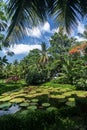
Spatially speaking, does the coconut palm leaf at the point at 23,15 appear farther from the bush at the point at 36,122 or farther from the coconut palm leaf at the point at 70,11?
the bush at the point at 36,122

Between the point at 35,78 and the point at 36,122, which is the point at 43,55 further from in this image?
the point at 36,122

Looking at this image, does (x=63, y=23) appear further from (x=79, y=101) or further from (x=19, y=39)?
(x=79, y=101)

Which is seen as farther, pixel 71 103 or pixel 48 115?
pixel 71 103

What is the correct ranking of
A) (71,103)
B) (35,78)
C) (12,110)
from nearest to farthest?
(12,110)
(71,103)
(35,78)

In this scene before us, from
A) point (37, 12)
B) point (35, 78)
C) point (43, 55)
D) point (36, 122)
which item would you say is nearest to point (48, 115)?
point (36, 122)

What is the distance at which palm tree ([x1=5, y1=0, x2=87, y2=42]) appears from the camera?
7409mm

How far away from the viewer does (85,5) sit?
7.66m

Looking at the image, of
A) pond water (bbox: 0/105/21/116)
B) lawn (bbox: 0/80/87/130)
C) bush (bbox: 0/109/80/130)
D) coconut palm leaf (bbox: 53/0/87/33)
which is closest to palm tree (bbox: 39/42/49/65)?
lawn (bbox: 0/80/87/130)

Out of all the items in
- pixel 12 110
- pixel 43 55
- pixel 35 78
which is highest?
pixel 43 55

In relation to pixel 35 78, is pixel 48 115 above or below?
below

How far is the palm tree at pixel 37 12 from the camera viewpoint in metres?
7.41

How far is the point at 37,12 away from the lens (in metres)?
7.97

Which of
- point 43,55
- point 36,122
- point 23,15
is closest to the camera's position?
point 23,15

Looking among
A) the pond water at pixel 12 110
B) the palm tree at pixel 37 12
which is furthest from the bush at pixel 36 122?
the palm tree at pixel 37 12
